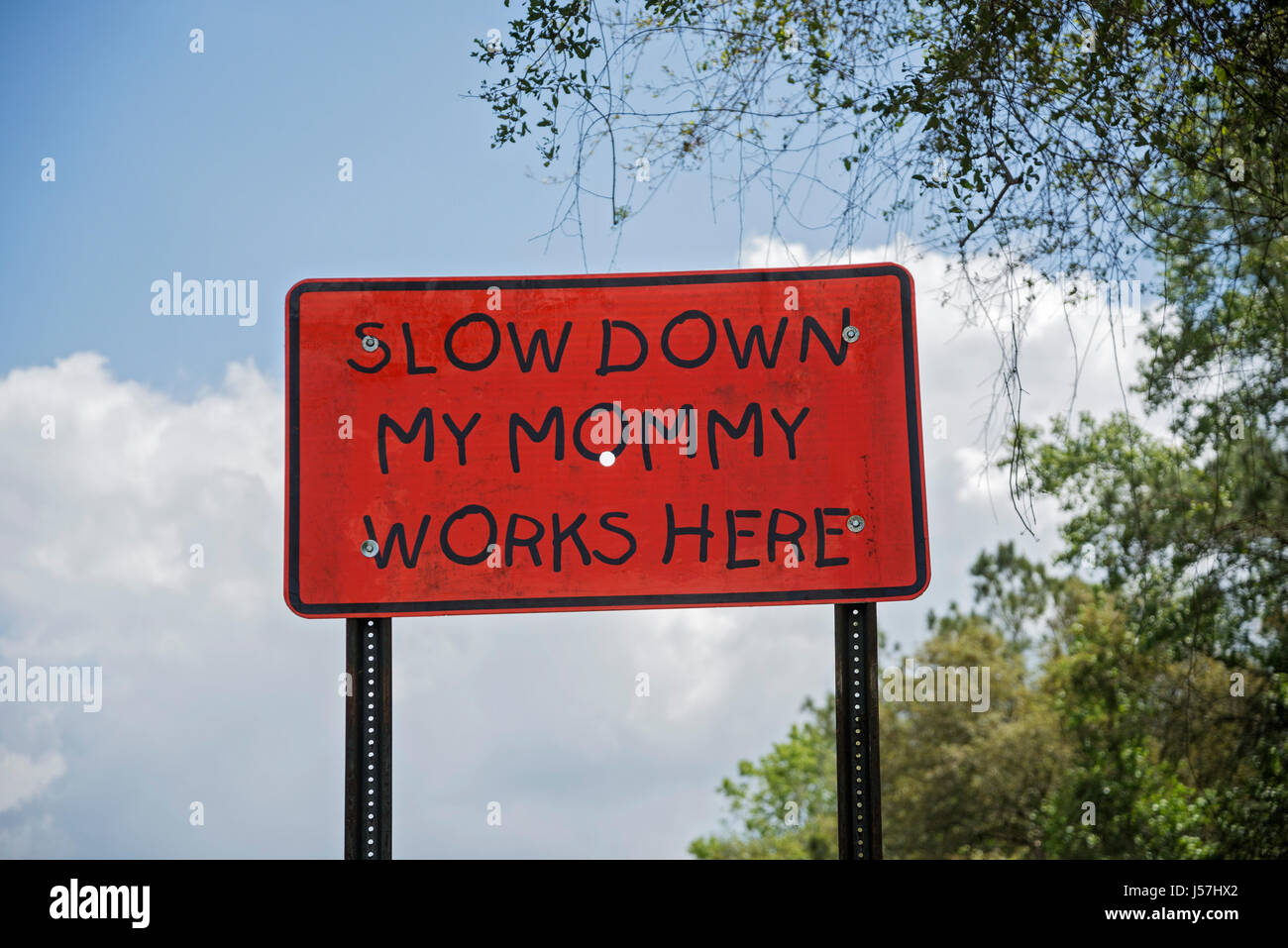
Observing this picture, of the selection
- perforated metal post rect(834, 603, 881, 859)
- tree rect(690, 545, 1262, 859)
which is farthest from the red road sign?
tree rect(690, 545, 1262, 859)

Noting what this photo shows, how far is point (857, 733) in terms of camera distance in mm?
2984

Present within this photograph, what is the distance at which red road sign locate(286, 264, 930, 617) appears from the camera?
10.2 feet

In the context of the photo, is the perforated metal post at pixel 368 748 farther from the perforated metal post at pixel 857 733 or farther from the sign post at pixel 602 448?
the perforated metal post at pixel 857 733

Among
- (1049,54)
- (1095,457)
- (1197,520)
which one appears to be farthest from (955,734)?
(1049,54)

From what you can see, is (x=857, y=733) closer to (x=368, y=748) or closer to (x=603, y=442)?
(x=603, y=442)

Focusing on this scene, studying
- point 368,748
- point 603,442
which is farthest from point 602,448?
point 368,748

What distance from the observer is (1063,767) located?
1980 cm

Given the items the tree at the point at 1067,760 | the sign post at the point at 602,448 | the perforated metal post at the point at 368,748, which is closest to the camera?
the perforated metal post at the point at 368,748

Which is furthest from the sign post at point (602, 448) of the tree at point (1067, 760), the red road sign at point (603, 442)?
the tree at point (1067, 760)

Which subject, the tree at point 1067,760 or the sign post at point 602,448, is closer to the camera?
the sign post at point 602,448

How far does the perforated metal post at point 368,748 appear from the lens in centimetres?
294

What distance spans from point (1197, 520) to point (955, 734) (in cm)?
1343

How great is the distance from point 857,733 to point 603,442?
3.69 ft
